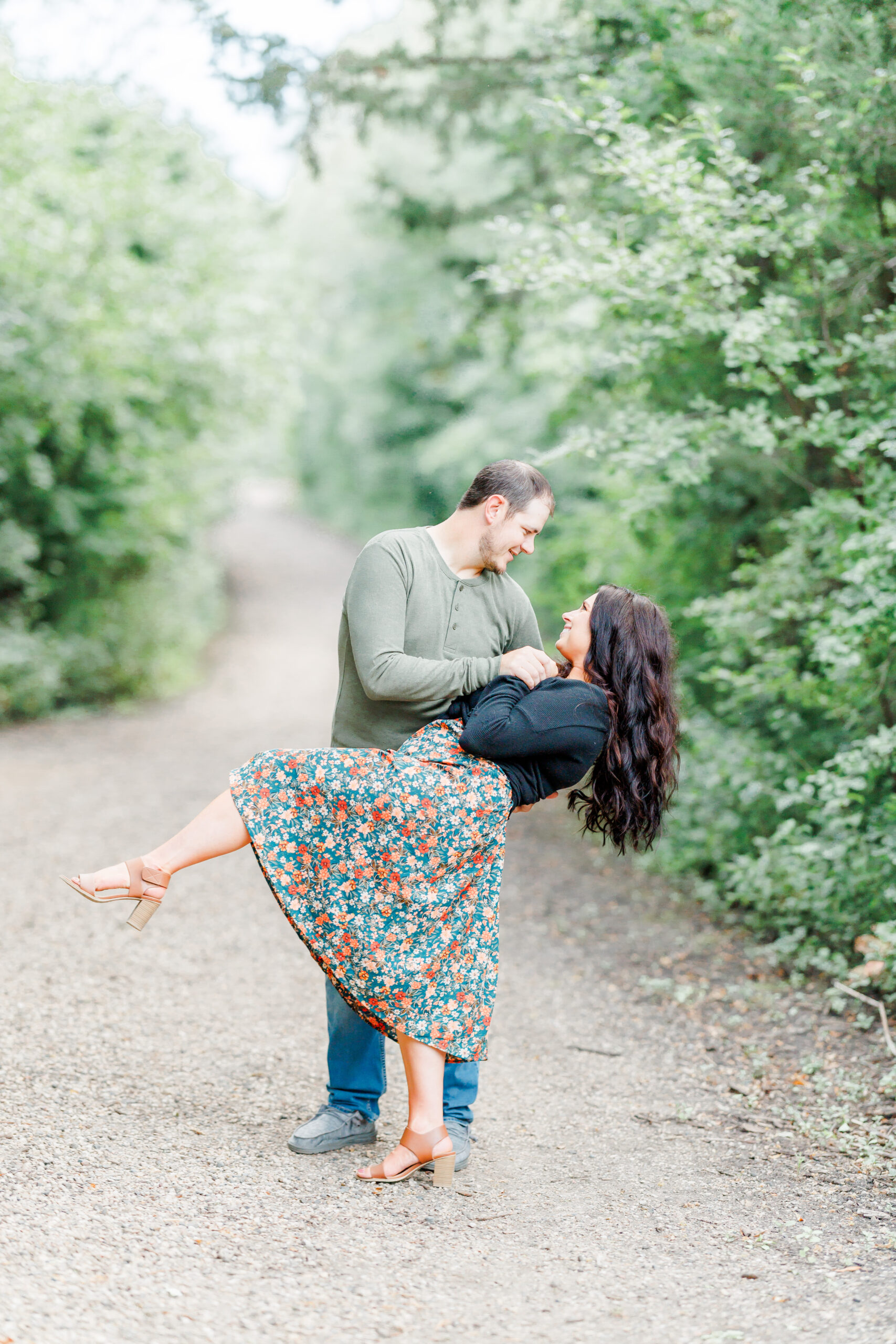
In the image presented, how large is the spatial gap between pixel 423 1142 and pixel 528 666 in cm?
124

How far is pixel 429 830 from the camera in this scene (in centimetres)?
285

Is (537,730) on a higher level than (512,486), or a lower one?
lower

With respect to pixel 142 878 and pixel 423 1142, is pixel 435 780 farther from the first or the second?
pixel 423 1142

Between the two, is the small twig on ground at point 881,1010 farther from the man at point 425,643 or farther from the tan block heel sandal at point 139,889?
the tan block heel sandal at point 139,889

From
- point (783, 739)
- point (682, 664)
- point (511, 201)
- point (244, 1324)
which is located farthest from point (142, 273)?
point (244, 1324)

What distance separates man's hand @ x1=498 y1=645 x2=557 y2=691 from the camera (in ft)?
9.41

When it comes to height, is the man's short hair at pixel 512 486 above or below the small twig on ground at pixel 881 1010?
above

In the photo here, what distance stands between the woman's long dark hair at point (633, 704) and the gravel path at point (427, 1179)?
987mm

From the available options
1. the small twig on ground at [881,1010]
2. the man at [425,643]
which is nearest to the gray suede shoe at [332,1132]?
the man at [425,643]

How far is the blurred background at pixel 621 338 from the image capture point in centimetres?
452

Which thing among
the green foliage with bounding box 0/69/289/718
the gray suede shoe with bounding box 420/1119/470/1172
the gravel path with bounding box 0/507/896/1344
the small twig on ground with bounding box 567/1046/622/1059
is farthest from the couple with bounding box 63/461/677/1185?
the green foliage with bounding box 0/69/289/718

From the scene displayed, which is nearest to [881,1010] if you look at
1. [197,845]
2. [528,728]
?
[528,728]

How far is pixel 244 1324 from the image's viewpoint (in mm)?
2312

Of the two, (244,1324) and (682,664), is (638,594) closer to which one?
(244,1324)
